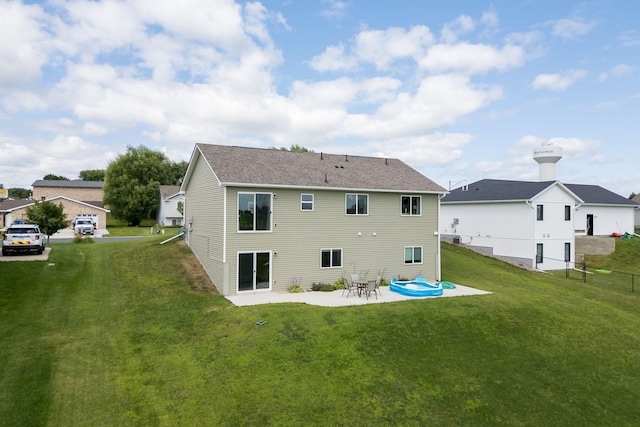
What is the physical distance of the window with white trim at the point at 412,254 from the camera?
71.3 feet

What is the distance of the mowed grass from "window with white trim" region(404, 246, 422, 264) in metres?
4.85

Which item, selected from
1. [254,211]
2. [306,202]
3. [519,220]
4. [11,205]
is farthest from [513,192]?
[11,205]

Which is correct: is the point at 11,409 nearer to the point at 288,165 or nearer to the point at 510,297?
the point at 288,165

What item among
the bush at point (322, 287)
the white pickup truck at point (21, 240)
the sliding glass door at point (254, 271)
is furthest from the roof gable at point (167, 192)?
the bush at point (322, 287)

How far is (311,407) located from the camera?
30.2ft

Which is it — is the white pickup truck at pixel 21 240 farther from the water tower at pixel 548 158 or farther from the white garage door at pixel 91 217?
the water tower at pixel 548 158

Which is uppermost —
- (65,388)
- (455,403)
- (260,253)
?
(260,253)

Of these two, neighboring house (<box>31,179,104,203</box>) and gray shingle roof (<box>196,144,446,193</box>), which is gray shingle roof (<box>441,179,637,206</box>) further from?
neighboring house (<box>31,179,104,203</box>)

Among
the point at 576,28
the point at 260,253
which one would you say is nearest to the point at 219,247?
the point at 260,253

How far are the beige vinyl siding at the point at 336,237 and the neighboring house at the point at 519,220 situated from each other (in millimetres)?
12613

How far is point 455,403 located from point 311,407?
12.0 ft

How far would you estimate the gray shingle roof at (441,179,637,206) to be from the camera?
104 feet

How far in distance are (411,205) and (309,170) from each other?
6.02 meters

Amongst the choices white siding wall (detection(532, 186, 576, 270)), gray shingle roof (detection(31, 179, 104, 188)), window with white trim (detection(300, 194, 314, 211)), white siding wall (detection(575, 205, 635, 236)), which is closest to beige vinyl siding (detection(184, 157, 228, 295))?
window with white trim (detection(300, 194, 314, 211))
